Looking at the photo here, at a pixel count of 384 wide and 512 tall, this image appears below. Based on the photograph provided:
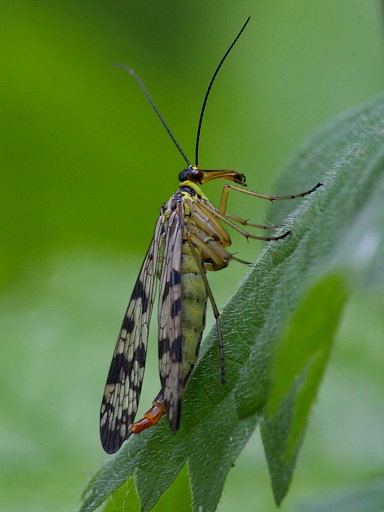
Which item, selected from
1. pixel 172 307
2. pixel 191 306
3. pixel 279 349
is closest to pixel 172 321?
pixel 172 307

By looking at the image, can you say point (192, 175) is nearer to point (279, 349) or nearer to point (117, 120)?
point (279, 349)

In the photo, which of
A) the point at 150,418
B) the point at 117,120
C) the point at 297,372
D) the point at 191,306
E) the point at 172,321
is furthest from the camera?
the point at 117,120

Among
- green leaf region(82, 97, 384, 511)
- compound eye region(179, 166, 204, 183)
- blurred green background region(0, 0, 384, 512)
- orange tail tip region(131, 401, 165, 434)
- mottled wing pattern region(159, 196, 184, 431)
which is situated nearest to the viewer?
green leaf region(82, 97, 384, 511)

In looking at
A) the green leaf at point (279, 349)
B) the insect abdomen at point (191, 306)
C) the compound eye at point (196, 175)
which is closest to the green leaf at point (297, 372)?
the green leaf at point (279, 349)

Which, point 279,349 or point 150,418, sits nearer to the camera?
point 279,349

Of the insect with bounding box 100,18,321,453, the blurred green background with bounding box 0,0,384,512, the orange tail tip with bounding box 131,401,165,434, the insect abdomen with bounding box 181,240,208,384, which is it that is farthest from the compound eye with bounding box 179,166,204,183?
the blurred green background with bounding box 0,0,384,512

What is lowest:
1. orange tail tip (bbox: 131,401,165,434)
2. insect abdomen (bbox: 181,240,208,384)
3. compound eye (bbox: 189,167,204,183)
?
orange tail tip (bbox: 131,401,165,434)

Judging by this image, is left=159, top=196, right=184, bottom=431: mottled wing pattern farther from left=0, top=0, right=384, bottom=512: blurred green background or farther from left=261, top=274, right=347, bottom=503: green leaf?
left=0, top=0, right=384, bottom=512: blurred green background

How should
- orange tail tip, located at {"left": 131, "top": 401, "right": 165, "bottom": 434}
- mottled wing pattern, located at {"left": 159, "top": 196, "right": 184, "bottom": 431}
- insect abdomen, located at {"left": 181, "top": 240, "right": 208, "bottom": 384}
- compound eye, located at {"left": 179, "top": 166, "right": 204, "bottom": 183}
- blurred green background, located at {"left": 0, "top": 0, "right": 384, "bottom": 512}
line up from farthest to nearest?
1. blurred green background, located at {"left": 0, "top": 0, "right": 384, "bottom": 512}
2. compound eye, located at {"left": 179, "top": 166, "right": 204, "bottom": 183}
3. insect abdomen, located at {"left": 181, "top": 240, "right": 208, "bottom": 384}
4. orange tail tip, located at {"left": 131, "top": 401, "right": 165, "bottom": 434}
5. mottled wing pattern, located at {"left": 159, "top": 196, "right": 184, "bottom": 431}

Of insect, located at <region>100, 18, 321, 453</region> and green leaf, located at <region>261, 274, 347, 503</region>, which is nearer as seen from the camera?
green leaf, located at <region>261, 274, 347, 503</region>
